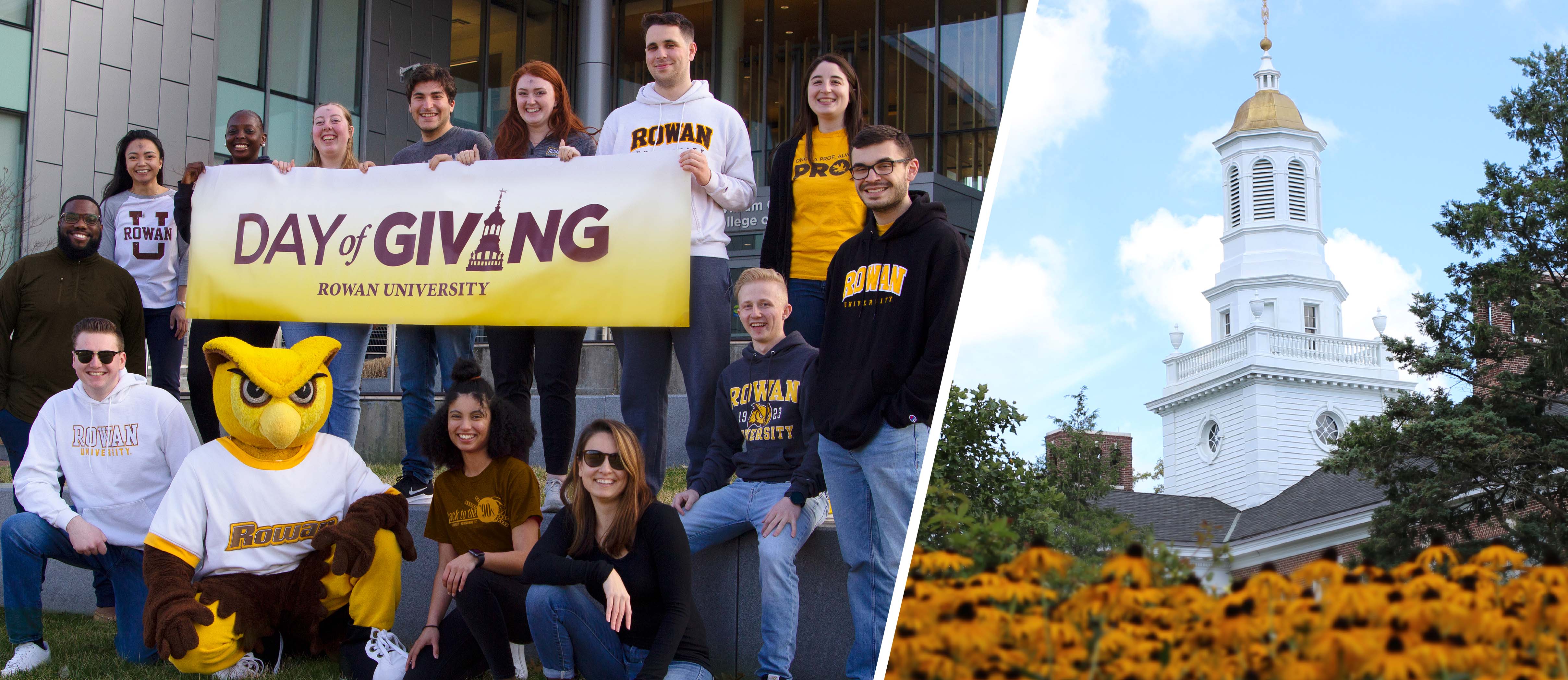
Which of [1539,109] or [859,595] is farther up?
[1539,109]

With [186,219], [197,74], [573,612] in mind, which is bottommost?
[573,612]

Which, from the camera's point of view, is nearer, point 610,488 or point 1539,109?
point 1539,109

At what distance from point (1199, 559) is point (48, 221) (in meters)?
15.1

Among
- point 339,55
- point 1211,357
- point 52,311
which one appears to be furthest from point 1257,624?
point 339,55

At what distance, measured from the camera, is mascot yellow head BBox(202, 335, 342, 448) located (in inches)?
177

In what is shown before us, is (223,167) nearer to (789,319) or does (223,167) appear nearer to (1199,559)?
(789,319)

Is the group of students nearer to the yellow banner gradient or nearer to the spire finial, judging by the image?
the yellow banner gradient

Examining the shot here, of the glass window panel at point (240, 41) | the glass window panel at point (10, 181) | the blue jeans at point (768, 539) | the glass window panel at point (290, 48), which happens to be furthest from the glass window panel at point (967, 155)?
the blue jeans at point (768, 539)

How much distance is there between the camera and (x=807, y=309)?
4.61 meters

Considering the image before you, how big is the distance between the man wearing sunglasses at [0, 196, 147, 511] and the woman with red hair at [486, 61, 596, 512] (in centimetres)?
187

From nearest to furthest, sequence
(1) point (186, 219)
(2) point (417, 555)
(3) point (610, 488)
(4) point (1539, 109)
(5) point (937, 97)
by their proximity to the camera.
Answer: (4) point (1539, 109) → (3) point (610, 488) → (2) point (417, 555) → (1) point (186, 219) → (5) point (937, 97)

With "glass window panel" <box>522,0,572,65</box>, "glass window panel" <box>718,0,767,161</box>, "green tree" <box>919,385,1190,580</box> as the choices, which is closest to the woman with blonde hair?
"green tree" <box>919,385,1190,580</box>

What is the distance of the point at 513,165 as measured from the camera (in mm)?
5441

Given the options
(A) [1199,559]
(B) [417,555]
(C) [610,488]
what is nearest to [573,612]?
(C) [610,488]
